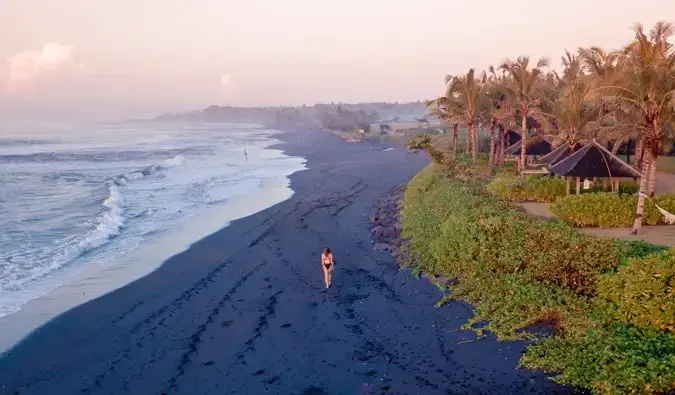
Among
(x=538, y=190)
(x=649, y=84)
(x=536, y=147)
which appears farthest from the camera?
(x=536, y=147)

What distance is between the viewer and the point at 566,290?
11.3m

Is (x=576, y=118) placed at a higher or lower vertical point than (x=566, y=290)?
higher

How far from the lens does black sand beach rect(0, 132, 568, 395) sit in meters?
9.56

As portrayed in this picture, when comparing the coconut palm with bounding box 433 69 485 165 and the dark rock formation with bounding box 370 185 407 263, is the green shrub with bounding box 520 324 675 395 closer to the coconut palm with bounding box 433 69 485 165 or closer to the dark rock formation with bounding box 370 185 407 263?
the dark rock formation with bounding box 370 185 407 263

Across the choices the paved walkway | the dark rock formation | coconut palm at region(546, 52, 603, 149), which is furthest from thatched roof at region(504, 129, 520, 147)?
the paved walkway

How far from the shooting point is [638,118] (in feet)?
50.8

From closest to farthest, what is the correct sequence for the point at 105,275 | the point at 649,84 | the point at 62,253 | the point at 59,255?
the point at 649,84 < the point at 105,275 < the point at 59,255 < the point at 62,253

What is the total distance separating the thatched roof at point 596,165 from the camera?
62.5ft

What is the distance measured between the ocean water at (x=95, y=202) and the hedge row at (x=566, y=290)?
37.5ft

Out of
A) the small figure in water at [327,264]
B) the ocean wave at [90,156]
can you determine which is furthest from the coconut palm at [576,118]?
the ocean wave at [90,156]

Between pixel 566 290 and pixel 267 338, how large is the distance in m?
6.46

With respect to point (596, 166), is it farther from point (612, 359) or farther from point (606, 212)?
point (612, 359)

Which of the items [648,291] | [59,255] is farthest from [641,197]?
[59,255]

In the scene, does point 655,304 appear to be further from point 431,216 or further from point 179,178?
point 179,178
